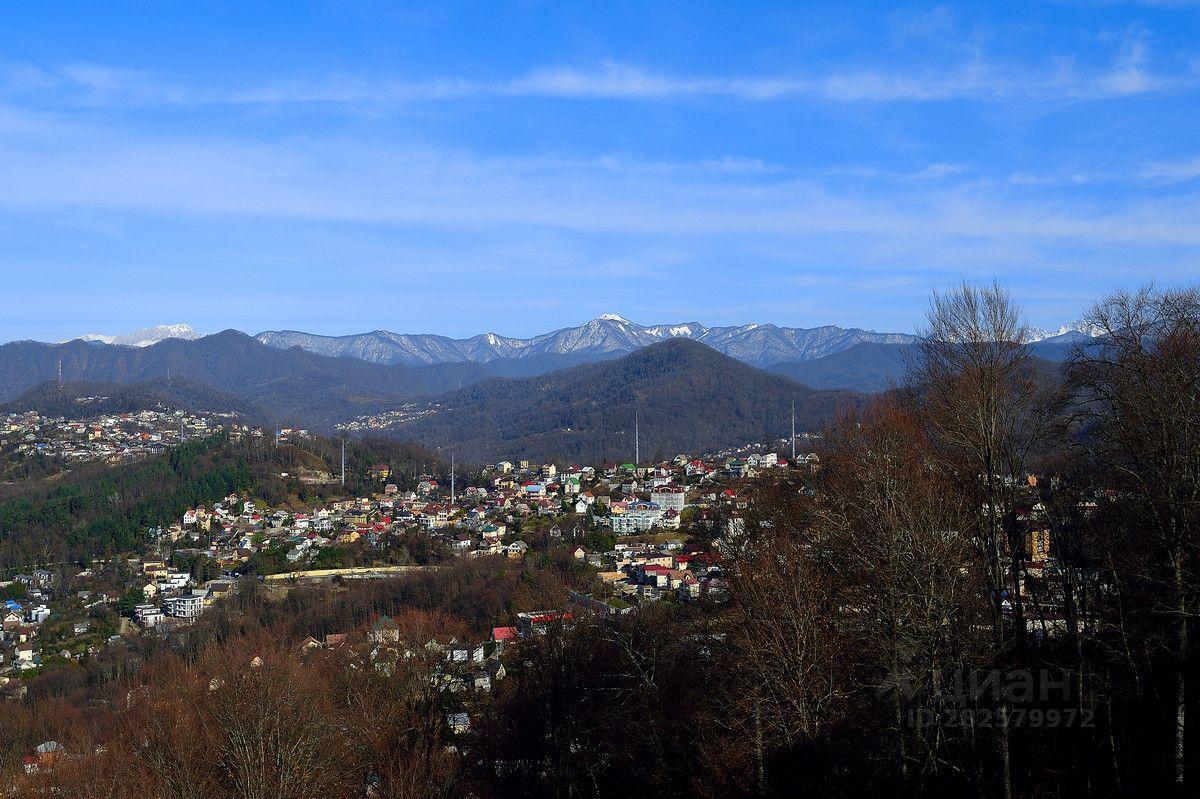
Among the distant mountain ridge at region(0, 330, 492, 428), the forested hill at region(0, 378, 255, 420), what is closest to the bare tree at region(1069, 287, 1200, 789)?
the forested hill at region(0, 378, 255, 420)

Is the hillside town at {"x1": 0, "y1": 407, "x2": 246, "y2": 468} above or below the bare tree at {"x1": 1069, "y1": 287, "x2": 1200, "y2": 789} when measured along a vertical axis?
below

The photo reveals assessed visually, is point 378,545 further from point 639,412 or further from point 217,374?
point 217,374

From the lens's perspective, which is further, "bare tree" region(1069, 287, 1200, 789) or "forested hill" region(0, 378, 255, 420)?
"forested hill" region(0, 378, 255, 420)

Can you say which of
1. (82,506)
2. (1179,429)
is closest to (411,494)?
(82,506)

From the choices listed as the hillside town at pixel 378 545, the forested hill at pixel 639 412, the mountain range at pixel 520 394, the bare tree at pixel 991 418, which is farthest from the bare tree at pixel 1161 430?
the forested hill at pixel 639 412

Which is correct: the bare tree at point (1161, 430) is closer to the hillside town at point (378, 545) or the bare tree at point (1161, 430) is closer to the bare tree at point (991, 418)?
the bare tree at point (991, 418)

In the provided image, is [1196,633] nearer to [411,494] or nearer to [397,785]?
[397,785]

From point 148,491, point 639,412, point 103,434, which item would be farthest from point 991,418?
point 639,412

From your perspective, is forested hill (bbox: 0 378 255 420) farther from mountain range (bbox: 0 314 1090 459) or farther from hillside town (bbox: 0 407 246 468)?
hillside town (bbox: 0 407 246 468)

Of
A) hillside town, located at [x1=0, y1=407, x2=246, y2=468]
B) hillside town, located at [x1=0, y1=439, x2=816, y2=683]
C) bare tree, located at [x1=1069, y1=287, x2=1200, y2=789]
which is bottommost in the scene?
hillside town, located at [x1=0, y1=439, x2=816, y2=683]
